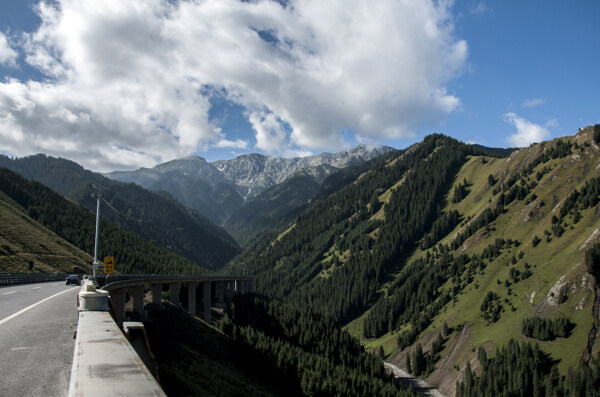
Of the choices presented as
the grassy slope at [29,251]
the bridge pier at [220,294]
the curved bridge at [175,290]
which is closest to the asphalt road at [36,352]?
the curved bridge at [175,290]

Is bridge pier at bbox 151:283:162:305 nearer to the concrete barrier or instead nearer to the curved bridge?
the curved bridge

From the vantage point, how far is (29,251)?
347ft

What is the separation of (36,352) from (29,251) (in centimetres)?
11469

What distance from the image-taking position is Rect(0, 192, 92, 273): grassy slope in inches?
3565

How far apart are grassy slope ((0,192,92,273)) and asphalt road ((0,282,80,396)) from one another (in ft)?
265

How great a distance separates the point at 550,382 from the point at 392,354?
7407 cm

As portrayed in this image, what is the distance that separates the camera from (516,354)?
5251 inches

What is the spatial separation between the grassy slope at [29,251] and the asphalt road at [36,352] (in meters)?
80.6

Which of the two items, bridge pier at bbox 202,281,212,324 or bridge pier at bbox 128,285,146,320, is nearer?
bridge pier at bbox 128,285,146,320

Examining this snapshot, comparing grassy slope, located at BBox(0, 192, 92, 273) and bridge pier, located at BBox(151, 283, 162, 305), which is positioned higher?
grassy slope, located at BBox(0, 192, 92, 273)

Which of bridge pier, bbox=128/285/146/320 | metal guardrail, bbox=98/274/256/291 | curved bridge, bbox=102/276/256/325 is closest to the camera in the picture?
metal guardrail, bbox=98/274/256/291

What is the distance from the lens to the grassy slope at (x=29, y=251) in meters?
90.6

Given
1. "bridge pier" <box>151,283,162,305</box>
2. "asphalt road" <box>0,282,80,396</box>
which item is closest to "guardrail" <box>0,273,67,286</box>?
"bridge pier" <box>151,283,162,305</box>

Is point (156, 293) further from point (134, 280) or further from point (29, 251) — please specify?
point (29, 251)
